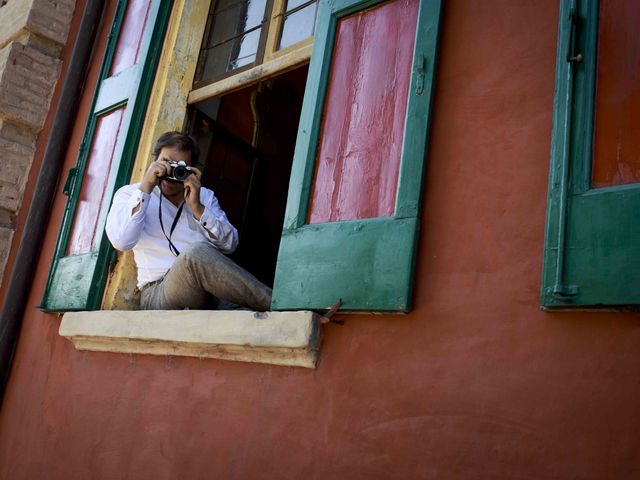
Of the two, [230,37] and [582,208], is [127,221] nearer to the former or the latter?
[230,37]

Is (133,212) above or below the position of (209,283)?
above

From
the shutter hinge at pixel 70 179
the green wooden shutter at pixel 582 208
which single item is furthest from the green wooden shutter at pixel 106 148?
the green wooden shutter at pixel 582 208

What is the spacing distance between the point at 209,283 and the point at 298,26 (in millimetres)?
1521

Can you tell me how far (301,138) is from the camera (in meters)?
2.33

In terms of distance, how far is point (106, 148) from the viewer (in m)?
3.51

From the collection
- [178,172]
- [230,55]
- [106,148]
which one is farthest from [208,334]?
[230,55]

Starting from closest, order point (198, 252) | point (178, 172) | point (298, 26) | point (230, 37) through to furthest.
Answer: point (198, 252), point (178, 172), point (298, 26), point (230, 37)

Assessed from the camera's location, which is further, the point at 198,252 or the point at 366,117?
the point at 198,252

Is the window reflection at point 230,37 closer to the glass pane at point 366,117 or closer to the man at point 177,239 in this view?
the man at point 177,239

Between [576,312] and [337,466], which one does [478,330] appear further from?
[337,466]

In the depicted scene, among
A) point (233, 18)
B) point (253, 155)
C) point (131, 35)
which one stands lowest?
point (253, 155)

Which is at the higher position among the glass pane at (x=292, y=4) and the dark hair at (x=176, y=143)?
the glass pane at (x=292, y=4)

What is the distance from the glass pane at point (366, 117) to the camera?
82.0 inches

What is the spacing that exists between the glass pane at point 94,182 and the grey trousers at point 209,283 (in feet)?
2.96
